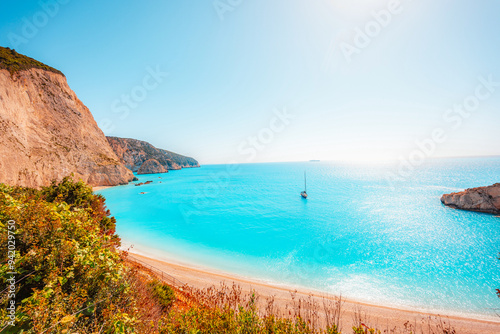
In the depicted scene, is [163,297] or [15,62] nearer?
[163,297]

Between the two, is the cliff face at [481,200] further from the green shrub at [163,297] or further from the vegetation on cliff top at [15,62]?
the vegetation on cliff top at [15,62]

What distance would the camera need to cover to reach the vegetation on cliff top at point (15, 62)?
37216 mm

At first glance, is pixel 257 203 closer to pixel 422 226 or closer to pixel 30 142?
pixel 422 226

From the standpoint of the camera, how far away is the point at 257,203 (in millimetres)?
43219

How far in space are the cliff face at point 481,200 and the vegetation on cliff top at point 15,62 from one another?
103 meters

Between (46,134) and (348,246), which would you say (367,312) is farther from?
(46,134)

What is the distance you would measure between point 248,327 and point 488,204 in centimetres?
5570

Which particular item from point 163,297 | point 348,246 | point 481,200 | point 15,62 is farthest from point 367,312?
point 15,62

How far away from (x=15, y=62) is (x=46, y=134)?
57.8ft

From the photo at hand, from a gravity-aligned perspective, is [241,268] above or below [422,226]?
below

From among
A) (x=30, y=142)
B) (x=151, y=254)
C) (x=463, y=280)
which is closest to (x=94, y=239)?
(x=151, y=254)

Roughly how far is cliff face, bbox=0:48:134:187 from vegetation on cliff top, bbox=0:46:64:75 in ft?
1.36

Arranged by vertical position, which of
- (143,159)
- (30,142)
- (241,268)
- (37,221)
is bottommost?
(241,268)

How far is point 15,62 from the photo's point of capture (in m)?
40.3
